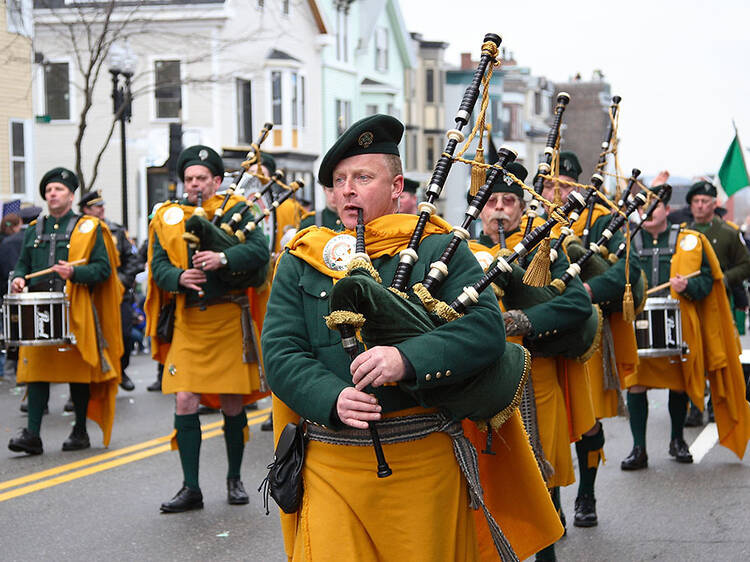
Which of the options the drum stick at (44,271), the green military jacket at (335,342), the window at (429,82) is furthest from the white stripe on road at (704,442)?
the window at (429,82)

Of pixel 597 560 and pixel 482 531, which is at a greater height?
pixel 482 531

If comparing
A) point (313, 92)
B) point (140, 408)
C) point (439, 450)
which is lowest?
point (140, 408)

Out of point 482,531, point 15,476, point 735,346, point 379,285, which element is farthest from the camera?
point 735,346

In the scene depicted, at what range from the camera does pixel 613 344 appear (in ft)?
25.8

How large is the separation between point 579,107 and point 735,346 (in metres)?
85.1

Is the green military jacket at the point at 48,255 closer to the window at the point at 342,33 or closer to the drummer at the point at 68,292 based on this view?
the drummer at the point at 68,292

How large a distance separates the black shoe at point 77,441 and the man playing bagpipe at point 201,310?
2254 mm

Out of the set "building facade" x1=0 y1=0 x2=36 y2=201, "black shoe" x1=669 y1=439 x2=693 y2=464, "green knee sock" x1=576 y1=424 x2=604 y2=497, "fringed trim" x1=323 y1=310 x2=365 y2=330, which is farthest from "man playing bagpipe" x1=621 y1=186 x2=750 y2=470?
"building facade" x1=0 y1=0 x2=36 y2=201

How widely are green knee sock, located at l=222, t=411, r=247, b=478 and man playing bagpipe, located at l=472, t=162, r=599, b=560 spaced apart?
2383 mm

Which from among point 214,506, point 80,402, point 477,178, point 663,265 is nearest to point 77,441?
point 80,402

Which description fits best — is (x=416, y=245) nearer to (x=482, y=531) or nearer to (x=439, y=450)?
(x=439, y=450)

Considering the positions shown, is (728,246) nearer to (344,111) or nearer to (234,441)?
(234,441)

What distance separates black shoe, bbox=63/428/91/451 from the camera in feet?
32.4

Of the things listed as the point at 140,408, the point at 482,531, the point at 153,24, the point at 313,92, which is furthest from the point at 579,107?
the point at 482,531
